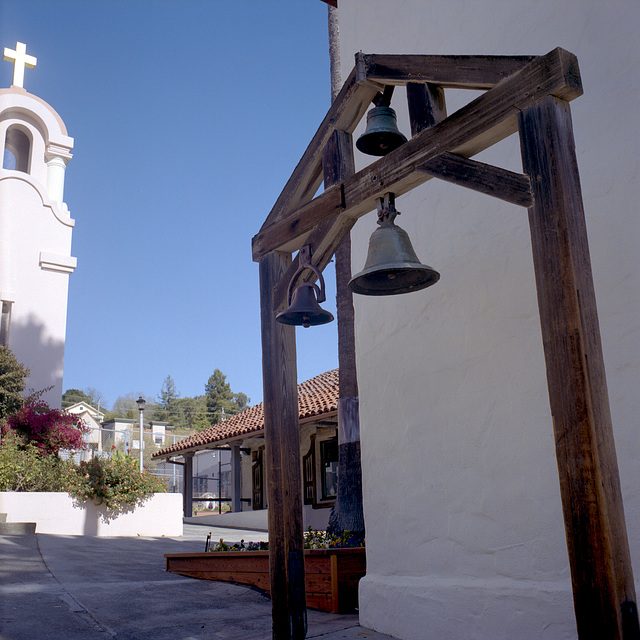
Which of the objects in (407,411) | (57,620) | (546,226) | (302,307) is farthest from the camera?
(407,411)

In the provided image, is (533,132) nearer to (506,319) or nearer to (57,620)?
(506,319)

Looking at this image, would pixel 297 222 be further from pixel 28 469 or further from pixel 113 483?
pixel 113 483

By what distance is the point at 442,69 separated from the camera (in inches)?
146

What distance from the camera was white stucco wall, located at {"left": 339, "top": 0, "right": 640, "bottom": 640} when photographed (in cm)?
394

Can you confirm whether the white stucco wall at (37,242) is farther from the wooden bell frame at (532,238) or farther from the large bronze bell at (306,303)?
the large bronze bell at (306,303)

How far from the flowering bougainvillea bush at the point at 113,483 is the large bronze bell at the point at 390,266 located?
1074cm

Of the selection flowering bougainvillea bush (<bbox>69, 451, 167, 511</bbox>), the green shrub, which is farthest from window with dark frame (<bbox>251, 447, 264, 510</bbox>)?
the green shrub

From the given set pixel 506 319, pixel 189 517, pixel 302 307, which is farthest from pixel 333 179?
pixel 189 517

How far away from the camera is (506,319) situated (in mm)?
4566

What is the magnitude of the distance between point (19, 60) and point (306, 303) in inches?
784

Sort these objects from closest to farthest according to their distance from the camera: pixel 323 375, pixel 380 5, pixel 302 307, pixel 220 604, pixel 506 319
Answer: pixel 302 307 → pixel 506 319 → pixel 220 604 → pixel 380 5 → pixel 323 375

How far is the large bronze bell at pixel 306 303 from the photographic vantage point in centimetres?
429

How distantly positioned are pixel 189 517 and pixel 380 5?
18.0 m

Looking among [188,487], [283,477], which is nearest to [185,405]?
[188,487]
